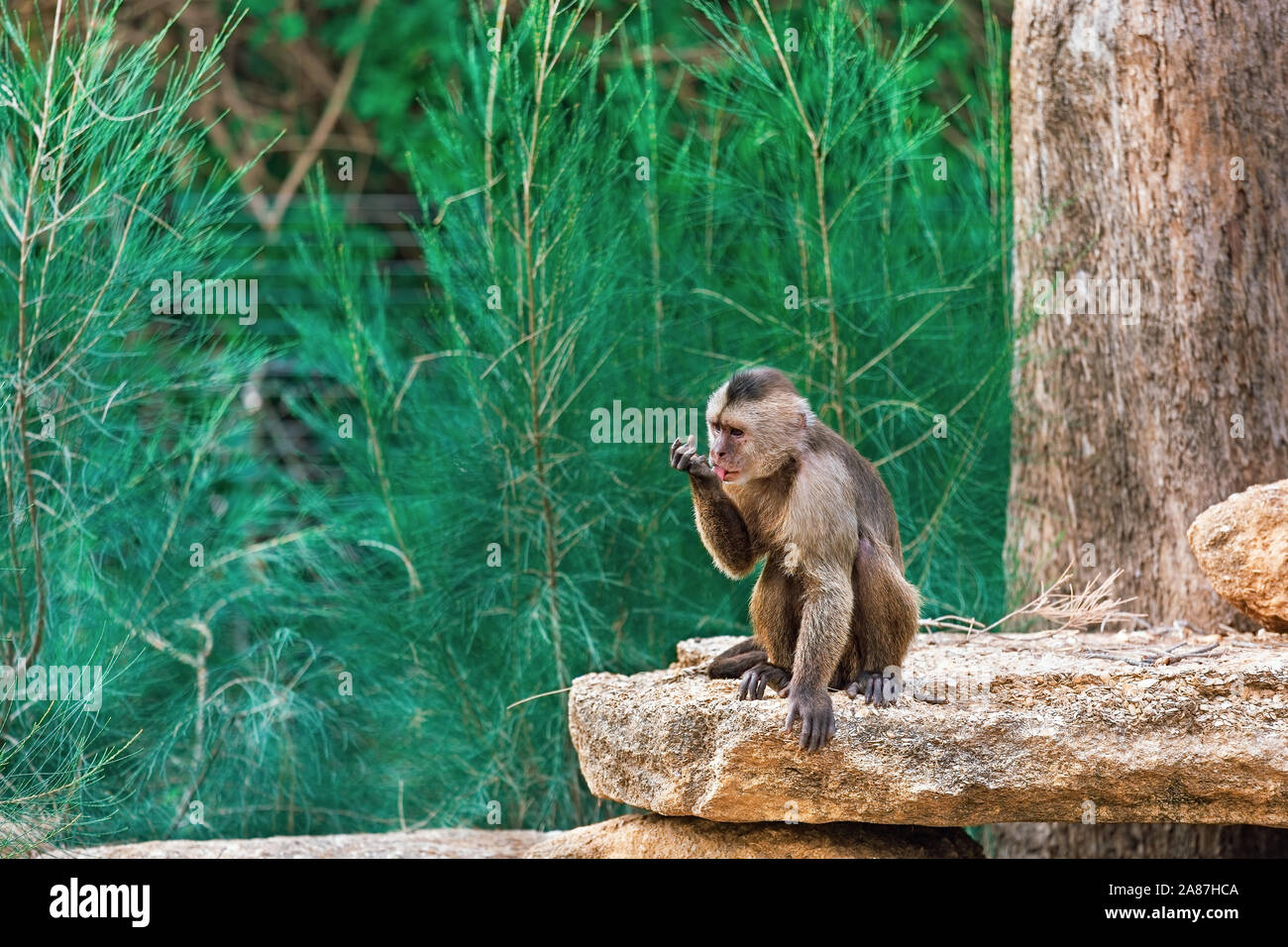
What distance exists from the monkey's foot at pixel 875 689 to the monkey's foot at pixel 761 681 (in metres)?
0.19

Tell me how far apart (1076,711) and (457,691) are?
9.05 feet

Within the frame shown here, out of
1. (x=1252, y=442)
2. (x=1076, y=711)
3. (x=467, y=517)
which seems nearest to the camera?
(x=1076, y=711)

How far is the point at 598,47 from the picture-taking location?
5180 mm

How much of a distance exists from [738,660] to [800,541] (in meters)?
0.60

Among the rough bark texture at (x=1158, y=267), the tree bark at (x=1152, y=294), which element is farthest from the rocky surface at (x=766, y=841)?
the rough bark texture at (x=1158, y=267)

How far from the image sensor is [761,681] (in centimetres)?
397

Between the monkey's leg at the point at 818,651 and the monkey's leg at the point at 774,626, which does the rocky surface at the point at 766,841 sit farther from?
the monkey's leg at the point at 818,651

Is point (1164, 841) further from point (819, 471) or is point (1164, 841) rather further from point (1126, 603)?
point (819, 471)

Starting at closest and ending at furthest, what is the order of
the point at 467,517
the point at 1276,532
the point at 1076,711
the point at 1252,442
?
1. the point at 1076,711
2. the point at 1276,532
3. the point at 1252,442
4. the point at 467,517

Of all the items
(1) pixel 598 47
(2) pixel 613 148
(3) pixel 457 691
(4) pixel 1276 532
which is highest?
(1) pixel 598 47

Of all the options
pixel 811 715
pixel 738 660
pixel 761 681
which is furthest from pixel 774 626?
pixel 811 715

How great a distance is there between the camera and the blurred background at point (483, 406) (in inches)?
201

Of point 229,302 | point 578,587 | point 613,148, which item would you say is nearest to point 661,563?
point 578,587

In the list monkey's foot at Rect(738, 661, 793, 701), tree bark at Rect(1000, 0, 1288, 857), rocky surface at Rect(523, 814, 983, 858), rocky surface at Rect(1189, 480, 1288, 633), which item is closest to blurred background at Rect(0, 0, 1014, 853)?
tree bark at Rect(1000, 0, 1288, 857)
